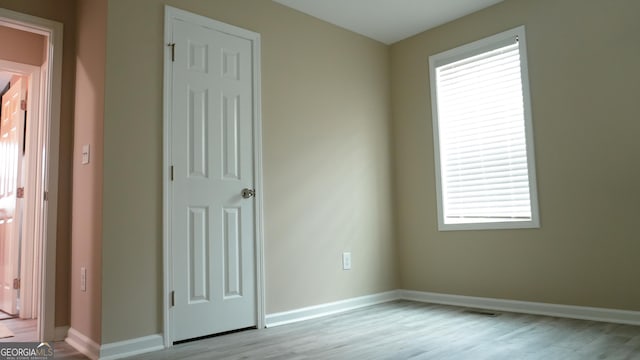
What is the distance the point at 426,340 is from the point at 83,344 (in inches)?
81.0

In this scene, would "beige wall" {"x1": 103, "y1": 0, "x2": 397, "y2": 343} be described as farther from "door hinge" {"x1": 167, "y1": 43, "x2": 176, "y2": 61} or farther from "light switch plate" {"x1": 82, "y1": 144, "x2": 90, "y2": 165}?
"light switch plate" {"x1": 82, "y1": 144, "x2": 90, "y2": 165}

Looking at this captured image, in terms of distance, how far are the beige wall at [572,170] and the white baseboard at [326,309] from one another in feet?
1.67

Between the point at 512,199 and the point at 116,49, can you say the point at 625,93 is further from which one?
the point at 116,49

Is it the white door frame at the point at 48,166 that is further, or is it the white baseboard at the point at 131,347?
the white door frame at the point at 48,166

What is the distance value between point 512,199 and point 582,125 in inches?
29.7

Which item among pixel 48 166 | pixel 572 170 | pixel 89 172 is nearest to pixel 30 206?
pixel 48 166

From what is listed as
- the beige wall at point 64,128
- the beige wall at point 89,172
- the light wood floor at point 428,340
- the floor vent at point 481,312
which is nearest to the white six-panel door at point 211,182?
the light wood floor at point 428,340

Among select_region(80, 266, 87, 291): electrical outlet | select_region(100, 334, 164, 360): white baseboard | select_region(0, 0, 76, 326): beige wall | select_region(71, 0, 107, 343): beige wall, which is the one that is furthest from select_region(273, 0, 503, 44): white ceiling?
select_region(100, 334, 164, 360): white baseboard

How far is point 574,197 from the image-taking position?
341 centimetres

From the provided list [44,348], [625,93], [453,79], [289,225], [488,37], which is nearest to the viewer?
[44,348]

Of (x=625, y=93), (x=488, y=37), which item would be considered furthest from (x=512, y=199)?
(x=488, y=37)

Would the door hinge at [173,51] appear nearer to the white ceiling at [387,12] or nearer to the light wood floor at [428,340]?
the white ceiling at [387,12]

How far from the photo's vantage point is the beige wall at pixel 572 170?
10.5 ft

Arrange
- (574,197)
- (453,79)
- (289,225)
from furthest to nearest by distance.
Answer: (453,79), (289,225), (574,197)
